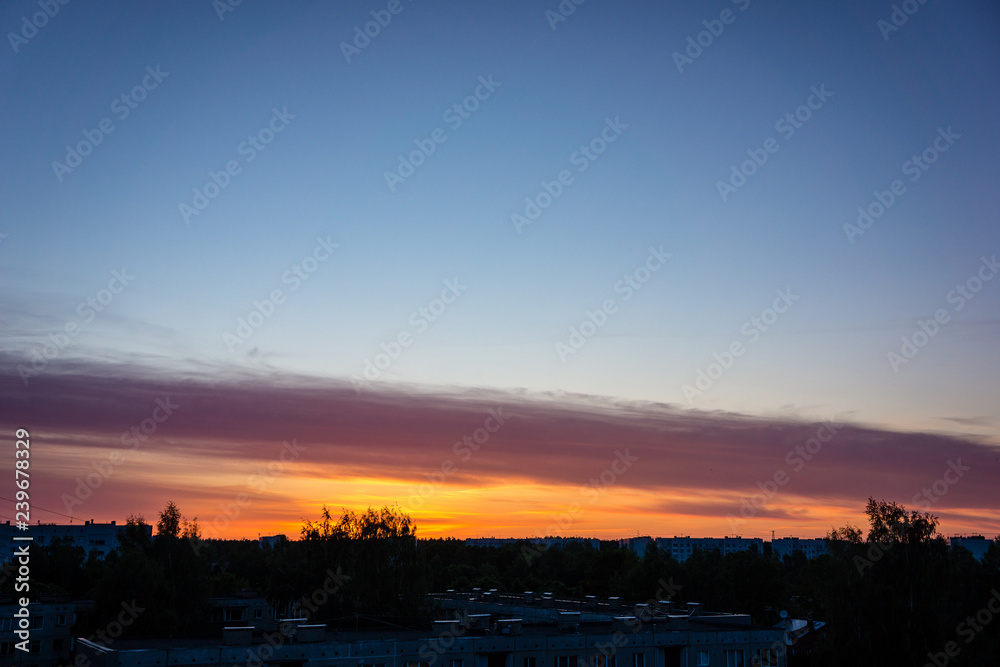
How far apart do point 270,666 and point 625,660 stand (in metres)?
18.8

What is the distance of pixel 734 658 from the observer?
155ft

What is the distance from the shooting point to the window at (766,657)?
157 ft

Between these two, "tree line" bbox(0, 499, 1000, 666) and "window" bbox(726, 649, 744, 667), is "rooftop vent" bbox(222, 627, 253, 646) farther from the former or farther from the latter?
"window" bbox(726, 649, 744, 667)

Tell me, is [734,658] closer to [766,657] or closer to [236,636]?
[766,657]

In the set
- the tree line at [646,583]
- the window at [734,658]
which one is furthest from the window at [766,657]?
the tree line at [646,583]

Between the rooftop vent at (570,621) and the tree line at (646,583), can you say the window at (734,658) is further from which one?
the tree line at (646,583)

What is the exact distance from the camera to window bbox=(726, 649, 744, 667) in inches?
1853

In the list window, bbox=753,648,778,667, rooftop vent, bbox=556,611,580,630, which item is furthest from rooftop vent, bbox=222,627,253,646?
window, bbox=753,648,778,667

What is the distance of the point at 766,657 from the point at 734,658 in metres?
2.52

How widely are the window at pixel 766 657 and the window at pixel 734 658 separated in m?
1.02

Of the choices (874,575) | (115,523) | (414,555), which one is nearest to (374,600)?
(414,555)

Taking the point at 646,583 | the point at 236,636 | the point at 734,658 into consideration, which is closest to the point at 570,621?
the point at 734,658

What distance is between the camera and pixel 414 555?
76938 millimetres

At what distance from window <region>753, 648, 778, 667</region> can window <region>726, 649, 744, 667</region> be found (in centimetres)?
102
